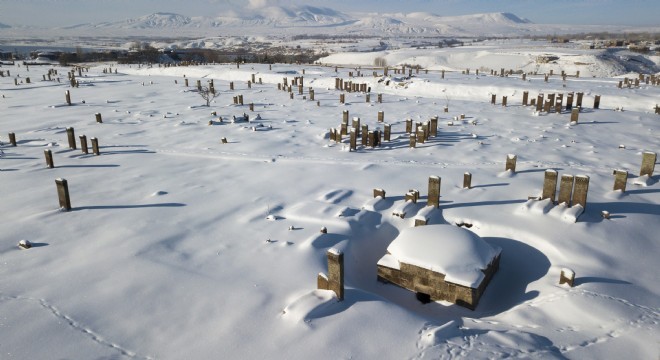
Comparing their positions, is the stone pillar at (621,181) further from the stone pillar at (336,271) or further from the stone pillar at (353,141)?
the stone pillar at (336,271)

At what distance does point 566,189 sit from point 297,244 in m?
5.87

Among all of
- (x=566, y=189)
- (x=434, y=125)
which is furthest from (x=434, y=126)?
(x=566, y=189)

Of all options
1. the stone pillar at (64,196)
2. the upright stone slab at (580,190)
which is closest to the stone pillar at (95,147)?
the stone pillar at (64,196)

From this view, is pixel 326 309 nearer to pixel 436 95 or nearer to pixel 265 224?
pixel 265 224

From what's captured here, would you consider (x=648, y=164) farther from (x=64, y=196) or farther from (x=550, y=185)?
(x=64, y=196)

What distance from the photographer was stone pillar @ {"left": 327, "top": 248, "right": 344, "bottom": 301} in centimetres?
585

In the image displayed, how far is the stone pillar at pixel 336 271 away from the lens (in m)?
5.85

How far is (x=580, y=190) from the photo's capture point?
28.7 feet

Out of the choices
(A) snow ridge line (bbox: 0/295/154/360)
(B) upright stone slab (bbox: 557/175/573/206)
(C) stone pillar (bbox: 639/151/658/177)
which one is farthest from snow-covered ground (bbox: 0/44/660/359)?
(C) stone pillar (bbox: 639/151/658/177)

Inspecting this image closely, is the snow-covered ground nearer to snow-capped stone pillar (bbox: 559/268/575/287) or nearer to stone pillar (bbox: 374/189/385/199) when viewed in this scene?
snow-capped stone pillar (bbox: 559/268/575/287)

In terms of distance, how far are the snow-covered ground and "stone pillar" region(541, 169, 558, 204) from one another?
1.64ft

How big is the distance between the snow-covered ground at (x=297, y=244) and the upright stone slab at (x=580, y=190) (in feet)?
0.89

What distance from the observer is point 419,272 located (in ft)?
22.3

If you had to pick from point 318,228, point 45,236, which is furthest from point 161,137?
point 318,228
